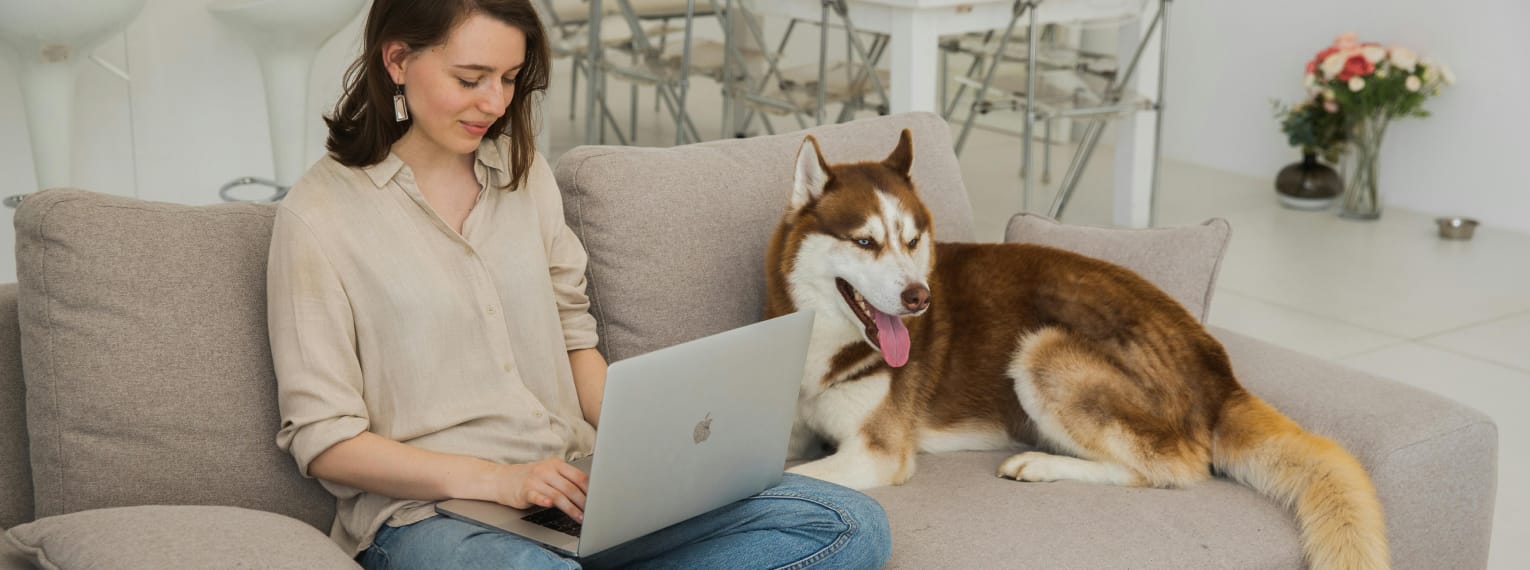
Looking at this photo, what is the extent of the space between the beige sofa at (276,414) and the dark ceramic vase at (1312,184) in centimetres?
310

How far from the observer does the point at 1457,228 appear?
4.69 meters

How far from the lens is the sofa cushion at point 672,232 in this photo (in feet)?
A: 6.60

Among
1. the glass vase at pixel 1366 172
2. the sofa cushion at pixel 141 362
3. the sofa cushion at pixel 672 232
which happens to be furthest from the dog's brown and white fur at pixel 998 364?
the glass vase at pixel 1366 172

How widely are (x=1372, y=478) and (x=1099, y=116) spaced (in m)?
2.48

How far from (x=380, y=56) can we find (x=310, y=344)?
35 centimetres

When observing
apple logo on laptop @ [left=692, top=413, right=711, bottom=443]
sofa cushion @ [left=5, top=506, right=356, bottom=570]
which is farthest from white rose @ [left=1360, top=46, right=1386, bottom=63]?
sofa cushion @ [left=5, top=506, right=356, bottom=570]

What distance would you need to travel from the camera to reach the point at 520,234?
1775 mm

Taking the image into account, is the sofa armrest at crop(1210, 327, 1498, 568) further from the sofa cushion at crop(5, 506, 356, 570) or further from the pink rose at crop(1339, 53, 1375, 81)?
the pink rose at crop(1339, 53, 1375, 81)

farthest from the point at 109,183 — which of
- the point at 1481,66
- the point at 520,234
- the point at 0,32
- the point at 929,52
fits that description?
the point at 1481,66

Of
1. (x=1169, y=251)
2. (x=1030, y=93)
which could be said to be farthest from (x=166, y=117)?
(x=1169, y=251)

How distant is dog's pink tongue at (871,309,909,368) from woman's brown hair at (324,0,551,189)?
561 mm

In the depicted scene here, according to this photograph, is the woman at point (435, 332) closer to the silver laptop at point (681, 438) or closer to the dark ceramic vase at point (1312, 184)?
the silver laptop at point (681, 438)

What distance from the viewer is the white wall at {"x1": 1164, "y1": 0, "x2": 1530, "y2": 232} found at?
4.71 metres

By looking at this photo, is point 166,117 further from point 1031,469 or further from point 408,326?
point 1031,469
